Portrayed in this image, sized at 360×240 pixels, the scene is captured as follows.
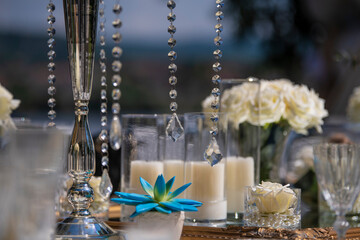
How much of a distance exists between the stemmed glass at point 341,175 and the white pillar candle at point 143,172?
387mm

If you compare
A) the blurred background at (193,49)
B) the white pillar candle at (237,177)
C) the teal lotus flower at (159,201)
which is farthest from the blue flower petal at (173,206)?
the blurred background at (193,49)

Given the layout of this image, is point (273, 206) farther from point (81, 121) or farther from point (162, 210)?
point (81, 121)

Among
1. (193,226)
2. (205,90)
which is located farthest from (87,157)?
(205,90)

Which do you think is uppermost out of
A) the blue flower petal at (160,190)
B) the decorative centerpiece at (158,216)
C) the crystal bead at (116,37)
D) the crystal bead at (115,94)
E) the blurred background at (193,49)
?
the blurred background at (193,49)

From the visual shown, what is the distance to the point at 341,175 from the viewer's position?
2.62 feet

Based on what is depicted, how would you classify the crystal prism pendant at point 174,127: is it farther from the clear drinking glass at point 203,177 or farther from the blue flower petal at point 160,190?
the clear drinking glass at point 203,177

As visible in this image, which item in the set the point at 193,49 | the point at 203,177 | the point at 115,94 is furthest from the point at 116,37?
the point at 193,49

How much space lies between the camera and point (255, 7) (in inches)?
174

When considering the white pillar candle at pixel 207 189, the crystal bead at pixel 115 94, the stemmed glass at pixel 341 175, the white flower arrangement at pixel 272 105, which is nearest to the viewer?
the stemmed glass at pixel 341 175

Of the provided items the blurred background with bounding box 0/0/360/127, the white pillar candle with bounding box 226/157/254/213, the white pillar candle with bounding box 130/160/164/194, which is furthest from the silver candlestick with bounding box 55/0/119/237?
the blurred background with bounding box 0/0/360/127

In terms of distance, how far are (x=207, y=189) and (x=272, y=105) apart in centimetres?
31

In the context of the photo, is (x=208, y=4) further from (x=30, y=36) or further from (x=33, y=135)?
(x=33, y=135)

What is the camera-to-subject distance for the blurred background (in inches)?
149

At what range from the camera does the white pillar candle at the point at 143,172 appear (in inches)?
43.5
